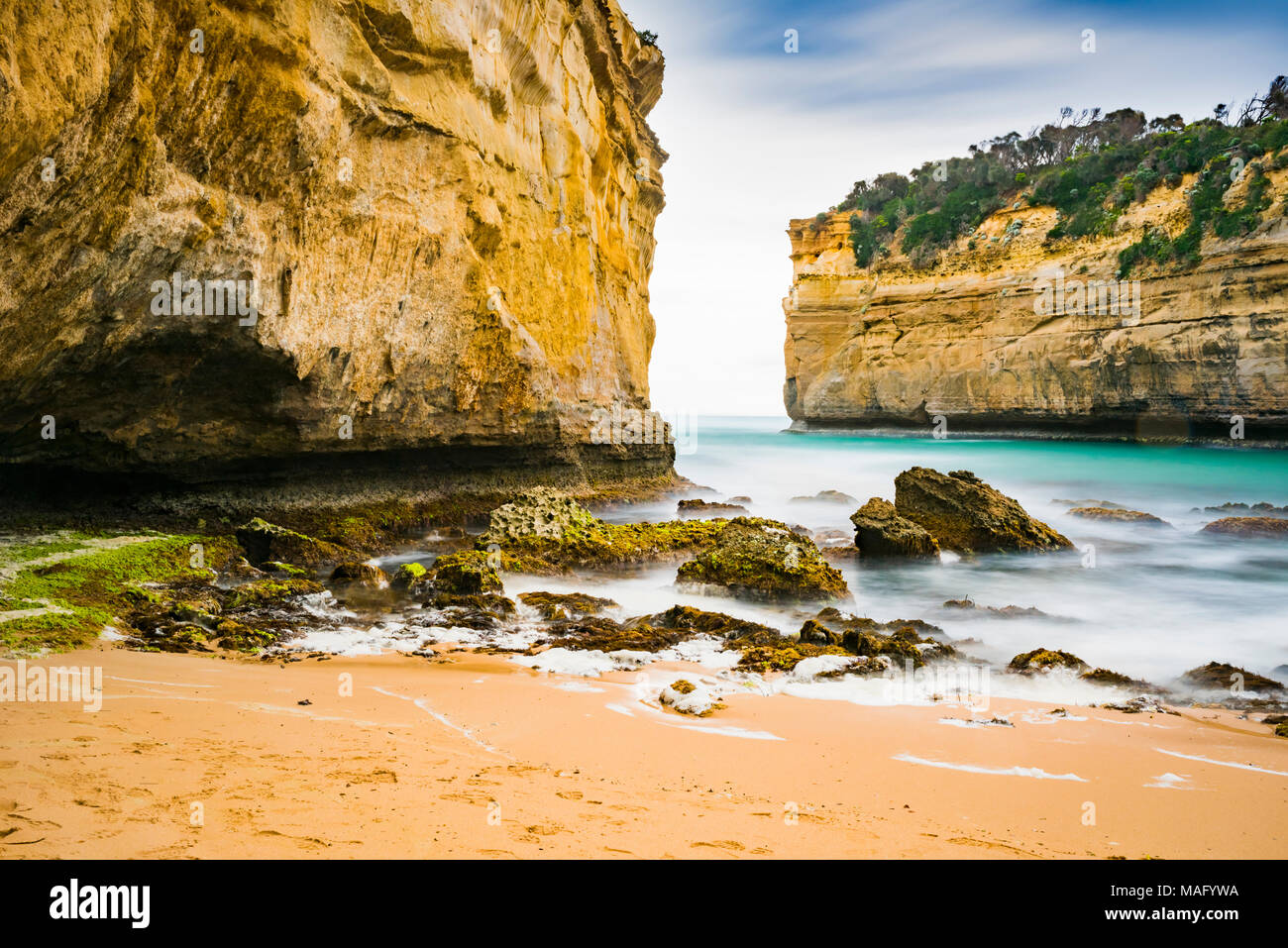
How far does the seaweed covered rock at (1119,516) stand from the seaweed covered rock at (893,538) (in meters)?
6.99

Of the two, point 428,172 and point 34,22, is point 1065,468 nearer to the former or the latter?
point 428,172

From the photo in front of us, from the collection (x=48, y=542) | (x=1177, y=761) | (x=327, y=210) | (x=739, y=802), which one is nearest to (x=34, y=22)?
(x=327, y=210)

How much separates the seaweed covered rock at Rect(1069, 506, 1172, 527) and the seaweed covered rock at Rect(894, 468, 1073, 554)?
4.67 metres

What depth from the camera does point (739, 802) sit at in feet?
10.8

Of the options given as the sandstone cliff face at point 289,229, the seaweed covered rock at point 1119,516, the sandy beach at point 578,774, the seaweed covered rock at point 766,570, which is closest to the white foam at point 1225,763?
the sandy beach at point 578,774

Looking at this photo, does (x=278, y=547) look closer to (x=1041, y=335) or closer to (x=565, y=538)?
(x=565, y=538)

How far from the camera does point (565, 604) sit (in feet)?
27.3

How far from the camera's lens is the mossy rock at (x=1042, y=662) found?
6590 millimetres

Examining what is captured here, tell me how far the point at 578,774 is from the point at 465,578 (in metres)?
5.12

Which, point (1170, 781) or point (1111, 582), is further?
point (1111, 582)

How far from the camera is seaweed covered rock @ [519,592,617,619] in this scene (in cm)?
803

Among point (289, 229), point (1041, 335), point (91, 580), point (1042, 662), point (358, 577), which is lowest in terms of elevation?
point (1042, 662)

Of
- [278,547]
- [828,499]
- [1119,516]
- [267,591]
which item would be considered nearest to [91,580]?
[267,591]
